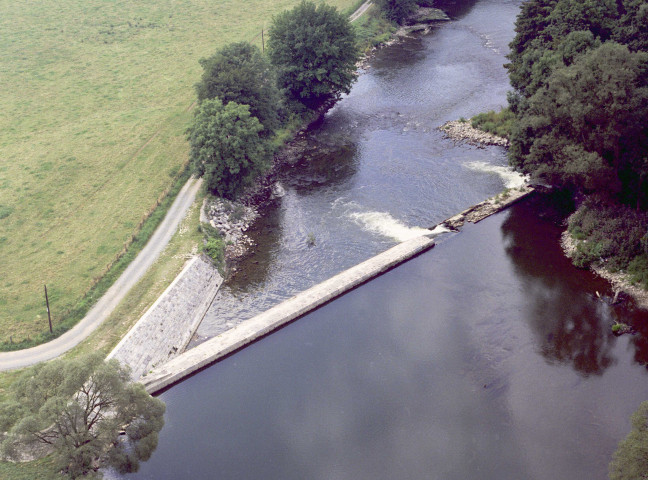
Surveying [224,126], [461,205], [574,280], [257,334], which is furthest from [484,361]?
[224,126]

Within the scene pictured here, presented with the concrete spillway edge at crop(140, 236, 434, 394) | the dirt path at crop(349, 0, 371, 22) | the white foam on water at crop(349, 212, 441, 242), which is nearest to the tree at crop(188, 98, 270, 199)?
the white foam on water at crop(349, 212, 441, 242)

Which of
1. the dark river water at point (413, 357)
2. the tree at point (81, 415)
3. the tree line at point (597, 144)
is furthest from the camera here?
the tree line at point (597, 144)

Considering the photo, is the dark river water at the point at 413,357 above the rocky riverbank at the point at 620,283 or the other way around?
above

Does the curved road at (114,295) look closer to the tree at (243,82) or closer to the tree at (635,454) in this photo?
the tree at (243,82)

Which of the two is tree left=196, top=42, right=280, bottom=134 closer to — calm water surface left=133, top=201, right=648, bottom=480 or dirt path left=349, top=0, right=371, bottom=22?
calm water surface left=133, top=201, right=648, bottom=480

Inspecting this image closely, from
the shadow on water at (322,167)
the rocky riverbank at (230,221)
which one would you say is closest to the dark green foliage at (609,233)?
the shadow on water at (322,167)

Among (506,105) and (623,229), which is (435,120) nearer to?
(506,105)

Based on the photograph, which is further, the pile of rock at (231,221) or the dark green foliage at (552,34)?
the dark green foliage at (552,34)
